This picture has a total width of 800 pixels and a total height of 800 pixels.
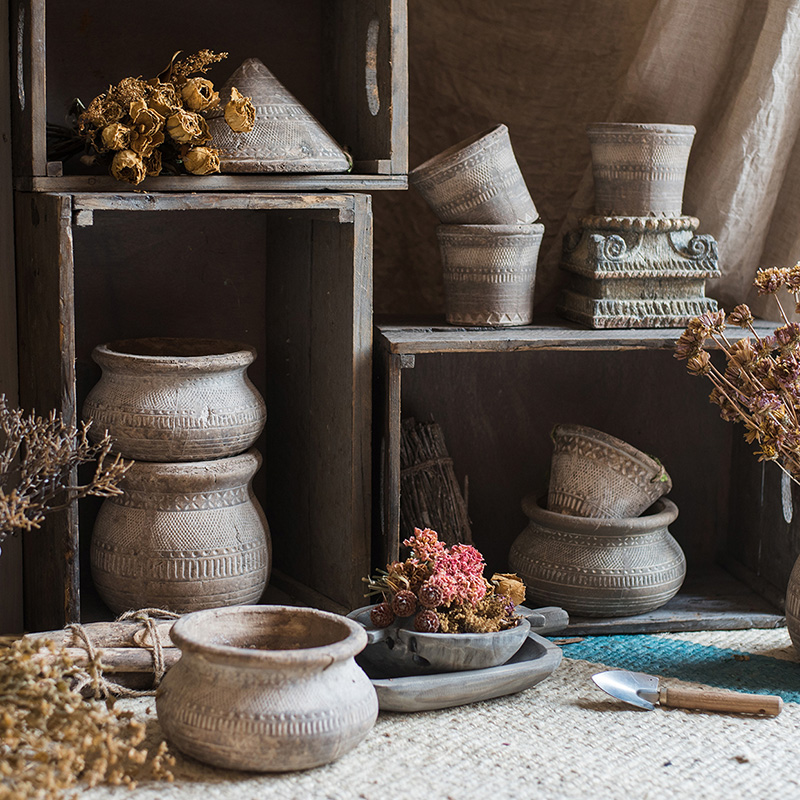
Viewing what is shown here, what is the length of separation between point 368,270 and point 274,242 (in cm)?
44

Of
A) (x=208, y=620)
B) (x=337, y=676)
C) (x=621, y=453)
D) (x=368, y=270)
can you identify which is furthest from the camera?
(x=621, y=453)

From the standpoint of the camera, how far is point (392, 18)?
1975mm

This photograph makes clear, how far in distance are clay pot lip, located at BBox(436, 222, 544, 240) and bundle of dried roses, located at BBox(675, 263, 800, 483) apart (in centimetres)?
37

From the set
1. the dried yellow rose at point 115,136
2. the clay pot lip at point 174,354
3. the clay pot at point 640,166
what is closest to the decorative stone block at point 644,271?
the clay pot at point 640,166

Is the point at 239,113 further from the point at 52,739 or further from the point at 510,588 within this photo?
the point at 52,739

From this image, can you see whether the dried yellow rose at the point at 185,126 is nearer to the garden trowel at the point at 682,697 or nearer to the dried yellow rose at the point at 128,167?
the dried yellow rose at the point at 128,167

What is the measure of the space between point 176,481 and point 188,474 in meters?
0.02

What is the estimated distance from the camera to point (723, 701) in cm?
178

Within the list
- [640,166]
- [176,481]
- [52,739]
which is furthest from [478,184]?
[52,739]

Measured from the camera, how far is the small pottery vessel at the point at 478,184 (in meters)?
2.06

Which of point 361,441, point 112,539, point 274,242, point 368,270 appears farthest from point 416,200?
point 112,539

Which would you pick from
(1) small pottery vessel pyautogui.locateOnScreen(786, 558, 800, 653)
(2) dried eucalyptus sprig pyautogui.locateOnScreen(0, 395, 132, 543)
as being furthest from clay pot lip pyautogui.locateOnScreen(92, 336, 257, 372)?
(1) small pottery vessel pyautogui.locateOnScreen(786, 558, 800, 653)

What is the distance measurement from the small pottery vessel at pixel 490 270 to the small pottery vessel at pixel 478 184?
0.09 ft

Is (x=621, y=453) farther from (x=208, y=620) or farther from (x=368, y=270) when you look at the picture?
(x=208, y=620)
